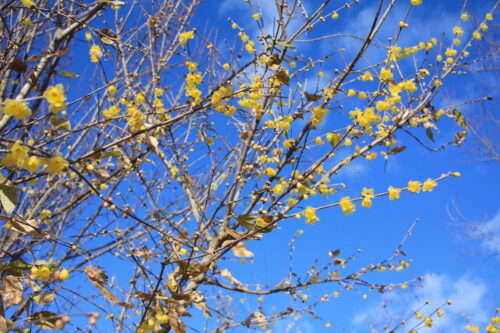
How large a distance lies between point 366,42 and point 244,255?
1.42m

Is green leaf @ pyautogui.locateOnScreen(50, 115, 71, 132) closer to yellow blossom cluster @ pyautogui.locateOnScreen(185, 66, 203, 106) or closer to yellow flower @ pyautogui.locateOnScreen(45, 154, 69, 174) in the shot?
yellow flower @ pyautogui.locateOnScreen(45, 154, 69, 174)

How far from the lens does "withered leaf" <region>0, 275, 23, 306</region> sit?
1.80 m

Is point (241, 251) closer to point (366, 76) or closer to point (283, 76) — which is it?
point (283, 76)


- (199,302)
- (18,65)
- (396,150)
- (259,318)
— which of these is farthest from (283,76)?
(259,318)

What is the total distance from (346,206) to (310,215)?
179mm

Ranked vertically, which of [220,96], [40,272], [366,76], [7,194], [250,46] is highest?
[250,46]

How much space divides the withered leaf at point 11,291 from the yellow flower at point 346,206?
57.8 inches

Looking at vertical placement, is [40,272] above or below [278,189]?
below

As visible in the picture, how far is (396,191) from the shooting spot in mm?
2018

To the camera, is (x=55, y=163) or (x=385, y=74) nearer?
(x=55, y=163)

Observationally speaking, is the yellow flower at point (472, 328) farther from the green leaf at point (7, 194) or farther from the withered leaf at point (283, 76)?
the green leaf at point (7, 194)

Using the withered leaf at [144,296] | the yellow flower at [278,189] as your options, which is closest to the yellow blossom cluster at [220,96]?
the yellow flower at [278,189]

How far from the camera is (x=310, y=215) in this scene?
1893mm

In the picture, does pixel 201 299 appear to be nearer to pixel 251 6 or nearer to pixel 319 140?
pixel 319 140
